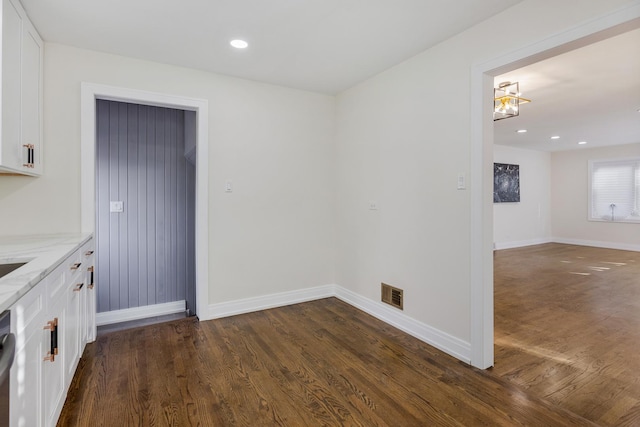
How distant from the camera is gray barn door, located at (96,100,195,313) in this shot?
3795 millimetres

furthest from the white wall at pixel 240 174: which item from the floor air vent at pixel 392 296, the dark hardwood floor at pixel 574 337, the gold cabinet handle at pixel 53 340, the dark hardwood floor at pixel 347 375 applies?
the dark hardwood floor at pixel 574 337

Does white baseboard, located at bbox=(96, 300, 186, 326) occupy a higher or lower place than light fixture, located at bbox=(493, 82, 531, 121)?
lower

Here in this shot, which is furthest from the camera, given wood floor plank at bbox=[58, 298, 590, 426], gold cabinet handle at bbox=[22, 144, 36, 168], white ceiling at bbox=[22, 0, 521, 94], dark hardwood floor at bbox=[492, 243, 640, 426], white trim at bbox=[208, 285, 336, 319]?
white trim at bbox=[208, 285, 336, 319]

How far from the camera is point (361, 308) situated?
11.8 ft

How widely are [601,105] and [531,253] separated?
370 centimetres

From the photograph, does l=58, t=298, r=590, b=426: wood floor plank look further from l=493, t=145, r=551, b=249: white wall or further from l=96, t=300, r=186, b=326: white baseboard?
l=493, t=145, r=551, b=249: white wall

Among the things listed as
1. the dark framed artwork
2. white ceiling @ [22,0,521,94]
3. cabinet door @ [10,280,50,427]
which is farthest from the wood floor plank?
the dark framed artwork

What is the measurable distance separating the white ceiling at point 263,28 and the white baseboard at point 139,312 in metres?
2.85

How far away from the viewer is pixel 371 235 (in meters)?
3.51

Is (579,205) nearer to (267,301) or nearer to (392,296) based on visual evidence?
(392,296)

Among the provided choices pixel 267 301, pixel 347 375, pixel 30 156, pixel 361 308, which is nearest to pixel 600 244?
pixel 361 308

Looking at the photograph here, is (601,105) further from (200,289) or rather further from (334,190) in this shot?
(200,289)

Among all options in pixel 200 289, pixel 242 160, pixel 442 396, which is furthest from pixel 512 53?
pixel 200 289

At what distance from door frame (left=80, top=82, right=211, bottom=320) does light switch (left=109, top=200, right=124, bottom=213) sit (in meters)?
1.05
